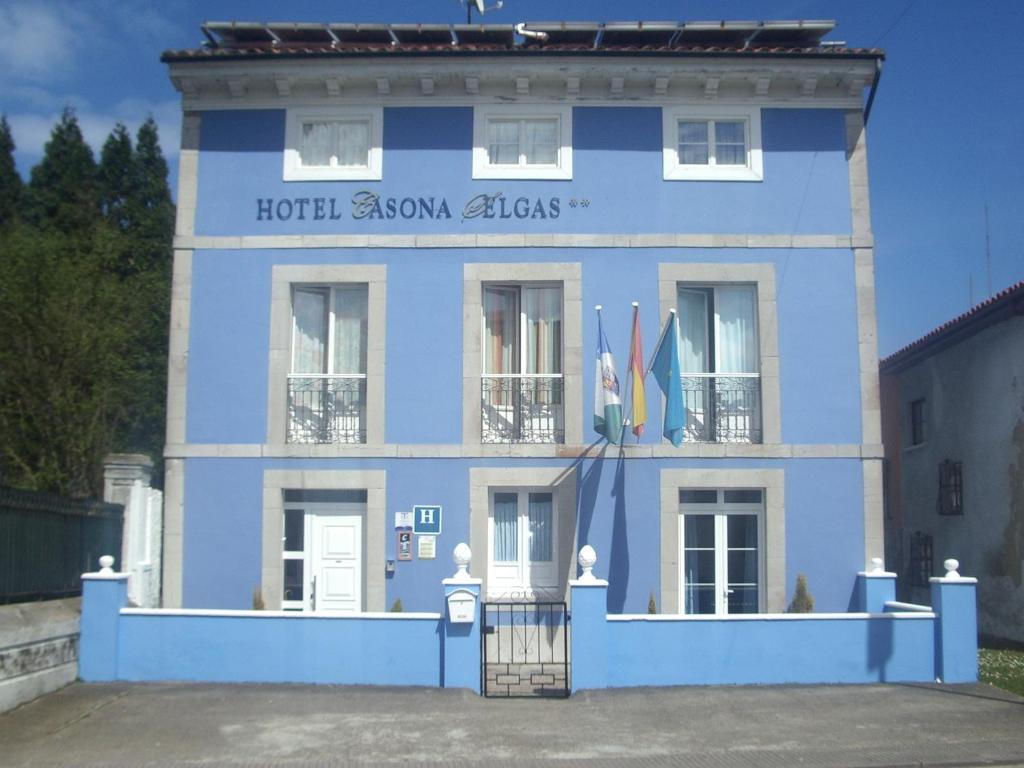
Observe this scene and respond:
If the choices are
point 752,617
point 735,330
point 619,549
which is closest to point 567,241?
point 735,330

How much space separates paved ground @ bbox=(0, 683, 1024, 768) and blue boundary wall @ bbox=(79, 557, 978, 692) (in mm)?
234

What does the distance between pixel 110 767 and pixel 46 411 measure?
7647mm

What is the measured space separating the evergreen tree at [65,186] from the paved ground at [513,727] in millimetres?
16391

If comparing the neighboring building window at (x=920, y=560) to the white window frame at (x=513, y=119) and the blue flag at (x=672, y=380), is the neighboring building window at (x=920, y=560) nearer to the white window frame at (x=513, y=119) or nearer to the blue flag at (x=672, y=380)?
the blue flag at (x=672, y=380)

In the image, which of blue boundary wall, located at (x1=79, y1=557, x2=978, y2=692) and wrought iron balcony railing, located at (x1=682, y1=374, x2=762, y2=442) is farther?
wrought iron balcony railing, located at (x1=682, y1=374, x2=762, y2=442)

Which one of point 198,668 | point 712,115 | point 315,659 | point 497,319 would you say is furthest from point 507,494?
point 712,115

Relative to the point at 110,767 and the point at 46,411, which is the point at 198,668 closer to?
the point at 110,767

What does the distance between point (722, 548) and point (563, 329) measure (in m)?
3.61

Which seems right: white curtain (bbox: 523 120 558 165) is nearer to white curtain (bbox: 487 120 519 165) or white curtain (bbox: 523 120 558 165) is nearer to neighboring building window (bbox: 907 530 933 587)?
white curtain (bbox: 487 120 519 165)

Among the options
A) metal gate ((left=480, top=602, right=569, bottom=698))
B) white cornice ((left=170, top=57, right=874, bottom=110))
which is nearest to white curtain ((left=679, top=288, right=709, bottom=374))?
white cornice ((left=170, top=57, right=874, bottom=110))

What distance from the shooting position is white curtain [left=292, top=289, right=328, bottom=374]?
15.0 meters

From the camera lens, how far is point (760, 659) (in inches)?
480

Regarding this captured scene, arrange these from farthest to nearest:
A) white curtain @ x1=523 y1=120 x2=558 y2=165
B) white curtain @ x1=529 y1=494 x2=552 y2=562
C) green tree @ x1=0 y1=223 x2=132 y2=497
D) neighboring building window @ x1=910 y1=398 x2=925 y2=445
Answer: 1. neighboring building window @ x1=910 y1=398 x2=925 y2=445
2. green tree @ x1=0 y1=223 x2=132 y2=497
3. white curtain @ x1=523 y1=120 x2=558 y2=165
4. white curtain @ x1=529 y1=494 x2=552 y2=562

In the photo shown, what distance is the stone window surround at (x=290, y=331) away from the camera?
14.5 meters
